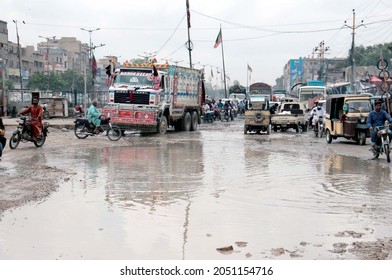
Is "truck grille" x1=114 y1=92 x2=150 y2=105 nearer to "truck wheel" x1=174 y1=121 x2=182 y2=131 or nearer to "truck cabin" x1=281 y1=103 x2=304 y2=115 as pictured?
"truck wheel" x1=174 y1=121 x2=182 y2=131

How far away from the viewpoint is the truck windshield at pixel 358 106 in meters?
19.1

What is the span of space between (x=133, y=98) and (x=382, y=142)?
11501 mm

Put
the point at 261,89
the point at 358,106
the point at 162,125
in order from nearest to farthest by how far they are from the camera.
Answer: the point at 358,106, the point at 162,125, the point at 261,89

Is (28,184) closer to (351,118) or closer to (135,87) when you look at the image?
(351,118)

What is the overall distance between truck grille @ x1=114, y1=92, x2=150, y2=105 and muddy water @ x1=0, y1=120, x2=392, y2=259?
913cm

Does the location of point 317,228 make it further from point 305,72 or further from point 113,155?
point 305,72

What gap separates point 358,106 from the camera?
19.2 meters

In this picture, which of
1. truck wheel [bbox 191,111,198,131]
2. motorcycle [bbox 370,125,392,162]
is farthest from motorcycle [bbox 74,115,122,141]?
motorcycle [bbox 370,125,392,162]

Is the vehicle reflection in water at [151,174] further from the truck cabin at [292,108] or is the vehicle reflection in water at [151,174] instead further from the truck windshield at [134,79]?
the truck cabin at [292,108]

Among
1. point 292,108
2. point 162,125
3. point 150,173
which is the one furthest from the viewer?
point 292,108

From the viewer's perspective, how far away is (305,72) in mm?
153500

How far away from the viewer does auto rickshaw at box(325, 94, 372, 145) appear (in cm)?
1878

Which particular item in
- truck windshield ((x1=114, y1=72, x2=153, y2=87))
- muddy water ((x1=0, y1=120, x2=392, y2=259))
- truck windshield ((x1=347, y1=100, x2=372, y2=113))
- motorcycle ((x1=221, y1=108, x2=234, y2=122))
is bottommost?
muddy water ((x1=0, y1=120, x2=392, y2=259))

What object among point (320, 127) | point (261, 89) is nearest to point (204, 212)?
point (320, 127)
